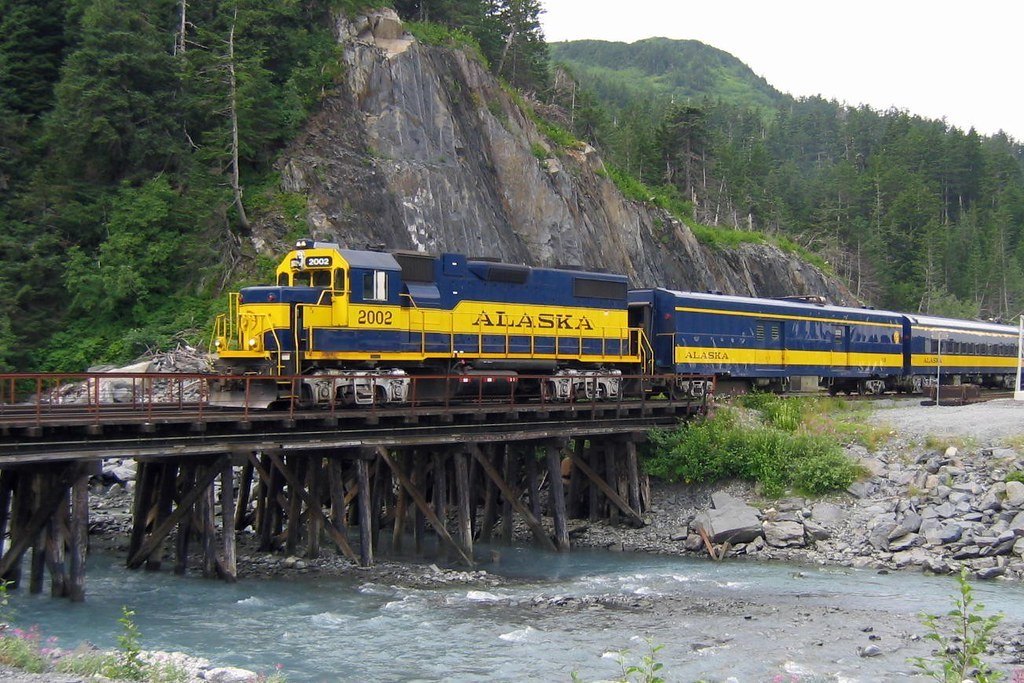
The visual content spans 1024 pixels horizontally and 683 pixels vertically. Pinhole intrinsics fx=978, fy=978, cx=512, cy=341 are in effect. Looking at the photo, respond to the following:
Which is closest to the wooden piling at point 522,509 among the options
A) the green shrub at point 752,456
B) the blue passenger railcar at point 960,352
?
the green shrub at point 752,456

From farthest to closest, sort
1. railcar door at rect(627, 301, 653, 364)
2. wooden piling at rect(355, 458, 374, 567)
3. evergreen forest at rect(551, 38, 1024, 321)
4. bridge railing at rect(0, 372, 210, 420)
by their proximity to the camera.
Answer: evergreen forest at rect(551, 38, 1024, 321) → railcar door at rect(627, 301, 653, 364) → wooden piling at rect(355, 458, 374, 567) → bridge railing at rect(0, 372, 210, 420)

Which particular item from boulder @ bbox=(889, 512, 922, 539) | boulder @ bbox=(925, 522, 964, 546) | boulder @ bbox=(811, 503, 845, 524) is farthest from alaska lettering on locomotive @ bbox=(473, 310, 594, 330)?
boulder @ bbox=(925, 522, 964, 546)

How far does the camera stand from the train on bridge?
2262 centimetres

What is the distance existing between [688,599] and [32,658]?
1271cm

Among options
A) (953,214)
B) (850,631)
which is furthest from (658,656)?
(953,214)

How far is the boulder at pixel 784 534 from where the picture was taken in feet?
81.4

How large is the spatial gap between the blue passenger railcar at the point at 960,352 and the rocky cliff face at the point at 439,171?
16796 millimetres

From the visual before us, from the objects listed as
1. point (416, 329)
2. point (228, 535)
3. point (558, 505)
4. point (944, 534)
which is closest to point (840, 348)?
point (944, 534)

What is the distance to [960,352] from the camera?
154 ft

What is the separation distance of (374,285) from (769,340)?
18046mm

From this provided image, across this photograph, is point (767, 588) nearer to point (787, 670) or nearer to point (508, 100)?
point (787, 670)

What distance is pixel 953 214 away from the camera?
4616 inches

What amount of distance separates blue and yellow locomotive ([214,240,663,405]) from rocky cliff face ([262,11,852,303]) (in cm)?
1536

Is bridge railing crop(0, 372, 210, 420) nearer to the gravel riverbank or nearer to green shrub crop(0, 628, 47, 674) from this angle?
the gravel riverbank
